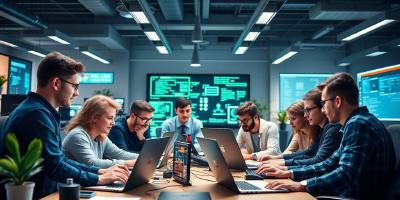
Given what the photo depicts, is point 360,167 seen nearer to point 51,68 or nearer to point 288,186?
point 288,186

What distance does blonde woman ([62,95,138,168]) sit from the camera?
2.26 metres

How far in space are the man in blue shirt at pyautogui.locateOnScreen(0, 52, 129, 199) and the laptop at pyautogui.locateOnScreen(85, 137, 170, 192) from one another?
0.05 meters

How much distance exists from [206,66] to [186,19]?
2.13 meters

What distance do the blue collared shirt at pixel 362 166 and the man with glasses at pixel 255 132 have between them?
153cm

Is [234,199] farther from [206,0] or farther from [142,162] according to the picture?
[206,0]

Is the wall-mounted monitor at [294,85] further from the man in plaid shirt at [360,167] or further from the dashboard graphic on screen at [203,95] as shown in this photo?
the man in plaid shirt at [360,167]

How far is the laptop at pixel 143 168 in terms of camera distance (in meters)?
1.76

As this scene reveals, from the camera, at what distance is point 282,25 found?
25.2 feet

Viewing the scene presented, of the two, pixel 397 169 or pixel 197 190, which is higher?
pixel 397 169

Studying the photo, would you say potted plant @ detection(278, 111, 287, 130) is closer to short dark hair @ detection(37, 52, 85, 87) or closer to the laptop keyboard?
the laptop keyboard

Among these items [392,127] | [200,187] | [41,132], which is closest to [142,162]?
[200,187]

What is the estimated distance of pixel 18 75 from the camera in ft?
27.4

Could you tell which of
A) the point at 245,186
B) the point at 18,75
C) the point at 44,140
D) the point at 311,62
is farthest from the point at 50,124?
the point at 311,62

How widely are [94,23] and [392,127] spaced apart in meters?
6.00
